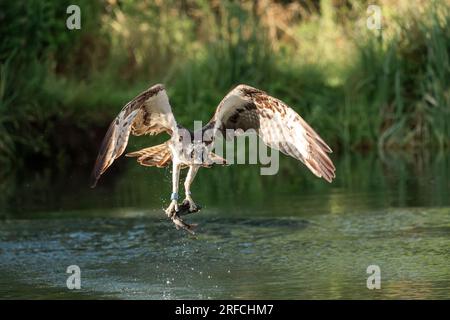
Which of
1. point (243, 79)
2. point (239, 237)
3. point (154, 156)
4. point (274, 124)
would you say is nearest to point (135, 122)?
point (154, 156)

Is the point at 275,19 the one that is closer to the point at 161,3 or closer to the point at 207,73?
the point at 161,3

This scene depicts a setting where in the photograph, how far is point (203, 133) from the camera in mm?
10477

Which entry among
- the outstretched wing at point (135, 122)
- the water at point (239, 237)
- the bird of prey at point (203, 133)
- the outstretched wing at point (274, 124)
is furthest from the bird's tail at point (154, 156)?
the water at point (239, 237)

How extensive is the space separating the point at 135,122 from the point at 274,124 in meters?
1.23

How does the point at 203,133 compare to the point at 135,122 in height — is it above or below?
below

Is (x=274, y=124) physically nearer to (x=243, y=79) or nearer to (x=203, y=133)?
(x=203, y=133)

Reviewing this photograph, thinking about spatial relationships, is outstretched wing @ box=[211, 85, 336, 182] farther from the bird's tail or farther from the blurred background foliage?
the blurred background foliage

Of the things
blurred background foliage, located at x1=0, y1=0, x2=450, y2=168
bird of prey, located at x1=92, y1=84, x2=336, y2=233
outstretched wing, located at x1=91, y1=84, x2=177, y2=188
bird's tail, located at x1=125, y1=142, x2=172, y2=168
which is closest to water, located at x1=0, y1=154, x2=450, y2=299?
bird of prey, located at x1=92, y1=84, x2=336, y2=233

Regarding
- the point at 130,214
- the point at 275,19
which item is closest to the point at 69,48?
the point at 275,19

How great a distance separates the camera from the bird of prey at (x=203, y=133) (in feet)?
32.8

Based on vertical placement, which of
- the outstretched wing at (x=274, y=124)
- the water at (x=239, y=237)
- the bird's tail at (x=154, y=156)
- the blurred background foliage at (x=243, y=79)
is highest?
the blurred background foliage at (x=243, y=79)

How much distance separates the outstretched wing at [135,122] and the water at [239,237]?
41.7 inches

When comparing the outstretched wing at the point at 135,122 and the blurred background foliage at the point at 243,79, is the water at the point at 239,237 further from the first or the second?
the blurred background foliage at the point at 243,79

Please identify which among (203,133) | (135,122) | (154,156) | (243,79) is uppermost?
(243,79)
